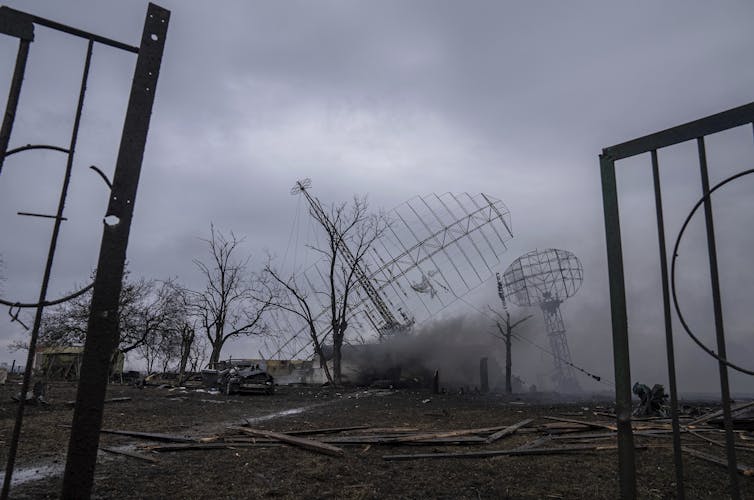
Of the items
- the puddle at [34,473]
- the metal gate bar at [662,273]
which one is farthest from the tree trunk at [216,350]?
the metal gate bar at [662,273]

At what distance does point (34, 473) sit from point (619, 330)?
735cm

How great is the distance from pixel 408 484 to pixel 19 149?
214 inches

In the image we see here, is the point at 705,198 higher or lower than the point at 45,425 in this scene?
higher

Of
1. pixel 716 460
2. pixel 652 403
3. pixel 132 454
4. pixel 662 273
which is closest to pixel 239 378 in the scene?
pixel 132 454

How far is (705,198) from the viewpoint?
289cm

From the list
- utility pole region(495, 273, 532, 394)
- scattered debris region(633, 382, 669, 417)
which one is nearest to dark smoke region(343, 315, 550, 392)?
utility pole region(495, 273, 532, 394)

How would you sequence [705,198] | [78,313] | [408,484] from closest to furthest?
[705,198]
[408,484]
[78,313]

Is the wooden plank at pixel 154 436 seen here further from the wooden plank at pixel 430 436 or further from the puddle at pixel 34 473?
the wooden plank at pixel 430 436

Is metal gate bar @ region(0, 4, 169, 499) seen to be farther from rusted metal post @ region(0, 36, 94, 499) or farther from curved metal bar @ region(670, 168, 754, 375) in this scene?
curved metal bar @ region(670, 168, 754, 375)

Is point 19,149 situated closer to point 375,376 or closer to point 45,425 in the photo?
point 45,425

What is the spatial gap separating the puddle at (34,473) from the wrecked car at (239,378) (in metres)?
19.1

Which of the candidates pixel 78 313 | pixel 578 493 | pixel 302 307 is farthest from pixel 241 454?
pixel 78 313

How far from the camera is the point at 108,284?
8.98 ft

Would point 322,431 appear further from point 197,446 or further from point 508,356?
point 508,356
